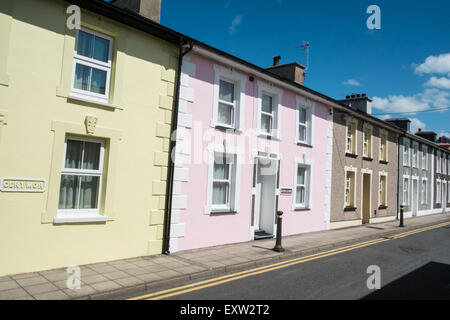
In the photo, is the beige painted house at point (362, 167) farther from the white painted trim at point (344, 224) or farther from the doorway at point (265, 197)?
the doorway at point (265, 197)

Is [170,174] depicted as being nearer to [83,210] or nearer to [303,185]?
[83,210]

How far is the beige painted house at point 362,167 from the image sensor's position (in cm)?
1539

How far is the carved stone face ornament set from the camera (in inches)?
280

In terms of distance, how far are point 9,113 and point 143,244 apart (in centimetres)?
417

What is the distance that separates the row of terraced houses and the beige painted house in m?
2.08

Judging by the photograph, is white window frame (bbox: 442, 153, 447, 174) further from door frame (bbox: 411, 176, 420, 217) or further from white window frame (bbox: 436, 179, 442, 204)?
door frame (bbox: 411, 176, 420, 217)

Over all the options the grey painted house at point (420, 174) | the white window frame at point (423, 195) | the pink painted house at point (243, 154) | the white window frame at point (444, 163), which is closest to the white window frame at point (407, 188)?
the grey painted house at point (420, 174)

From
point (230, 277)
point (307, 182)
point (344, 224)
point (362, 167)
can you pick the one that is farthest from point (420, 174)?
Result: point (230, 277)

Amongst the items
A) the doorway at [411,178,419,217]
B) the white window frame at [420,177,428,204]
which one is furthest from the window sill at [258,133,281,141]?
the white window frame at [420,177,428,204]

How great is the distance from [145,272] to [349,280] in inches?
173

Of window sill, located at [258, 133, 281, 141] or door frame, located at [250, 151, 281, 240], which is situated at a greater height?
window sill, located at [258, 133, 281, 141]
